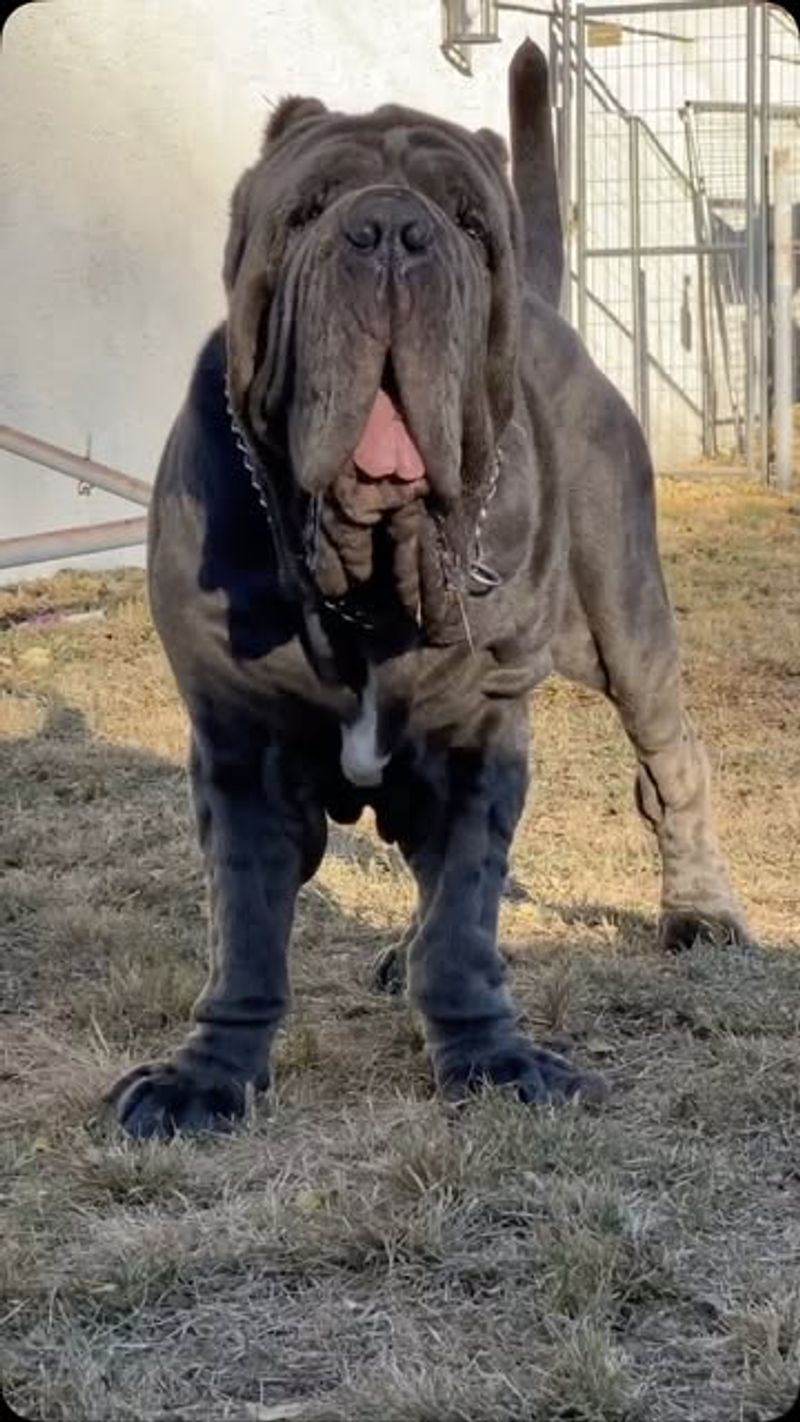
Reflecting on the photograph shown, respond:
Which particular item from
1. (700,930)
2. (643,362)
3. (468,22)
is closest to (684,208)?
(643,362)

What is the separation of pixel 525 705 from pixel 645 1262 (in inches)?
38.5

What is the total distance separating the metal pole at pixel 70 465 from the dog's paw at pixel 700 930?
3038 mm

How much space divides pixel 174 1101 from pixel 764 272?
9322 millimetres

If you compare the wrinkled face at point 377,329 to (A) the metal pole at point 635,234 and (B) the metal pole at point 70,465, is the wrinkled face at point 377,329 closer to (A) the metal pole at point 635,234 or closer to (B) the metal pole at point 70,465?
(B) the metal pole at point 70,465

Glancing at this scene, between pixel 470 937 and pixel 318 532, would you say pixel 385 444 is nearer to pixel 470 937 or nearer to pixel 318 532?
pixel 318 532

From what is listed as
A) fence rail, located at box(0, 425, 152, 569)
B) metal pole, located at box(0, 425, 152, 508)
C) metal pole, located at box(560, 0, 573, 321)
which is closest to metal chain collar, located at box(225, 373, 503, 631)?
fence rail, located at box(0, 425, 152, 569)

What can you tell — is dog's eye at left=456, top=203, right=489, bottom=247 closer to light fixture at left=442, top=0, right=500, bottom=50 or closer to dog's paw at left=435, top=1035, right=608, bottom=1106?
dog's paw at left=435, top=1035, right=608, bottom=1106

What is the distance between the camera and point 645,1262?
223 centimetres

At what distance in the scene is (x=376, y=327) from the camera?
2.28 metres

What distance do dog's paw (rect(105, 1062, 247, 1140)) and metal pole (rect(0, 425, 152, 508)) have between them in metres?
3.76

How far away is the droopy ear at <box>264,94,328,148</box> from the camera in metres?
2.68

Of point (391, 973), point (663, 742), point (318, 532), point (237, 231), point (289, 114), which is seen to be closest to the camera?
point (318, 532)

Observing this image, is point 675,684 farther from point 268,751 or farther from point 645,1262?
A: point 645,1262

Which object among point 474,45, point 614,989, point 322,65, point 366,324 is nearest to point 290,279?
point 366,324
